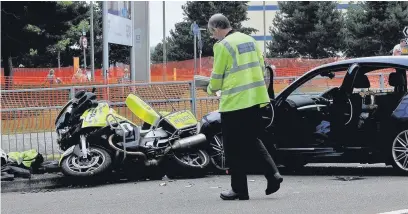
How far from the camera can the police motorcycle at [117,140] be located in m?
9.07

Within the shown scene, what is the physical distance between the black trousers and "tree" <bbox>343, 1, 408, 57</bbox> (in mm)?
43544

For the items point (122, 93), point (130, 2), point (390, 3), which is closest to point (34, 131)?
point (122, 93)

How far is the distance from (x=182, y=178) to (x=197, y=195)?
5.66 feet

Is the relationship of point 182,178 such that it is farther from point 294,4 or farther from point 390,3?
point 294,4

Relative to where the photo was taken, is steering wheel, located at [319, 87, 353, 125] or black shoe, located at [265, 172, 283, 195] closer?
black shoe, located at [265, 172, 283, 195]

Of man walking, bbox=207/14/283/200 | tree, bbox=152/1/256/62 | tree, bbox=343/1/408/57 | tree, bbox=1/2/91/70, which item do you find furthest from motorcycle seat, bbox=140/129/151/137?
tree, bbox=152/1/256/62

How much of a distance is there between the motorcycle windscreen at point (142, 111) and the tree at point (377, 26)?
4137 cm

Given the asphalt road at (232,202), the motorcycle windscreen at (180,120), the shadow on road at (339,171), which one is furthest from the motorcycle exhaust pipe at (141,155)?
the shadow on road at (339,171)

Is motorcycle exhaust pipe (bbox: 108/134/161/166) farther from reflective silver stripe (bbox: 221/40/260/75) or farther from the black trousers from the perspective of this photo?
reflective silver stripe (bbox: 221/40/260/75)

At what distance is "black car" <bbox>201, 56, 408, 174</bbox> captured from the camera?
894cm

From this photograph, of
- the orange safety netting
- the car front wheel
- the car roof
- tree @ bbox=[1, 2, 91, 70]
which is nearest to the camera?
the car front wheel

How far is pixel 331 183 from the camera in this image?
28.1ft

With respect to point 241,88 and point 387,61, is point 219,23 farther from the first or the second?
point 387,61

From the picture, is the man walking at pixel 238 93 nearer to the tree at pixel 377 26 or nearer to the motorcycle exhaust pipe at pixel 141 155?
the motorcycle exhaust pipe at pixel 141 155
